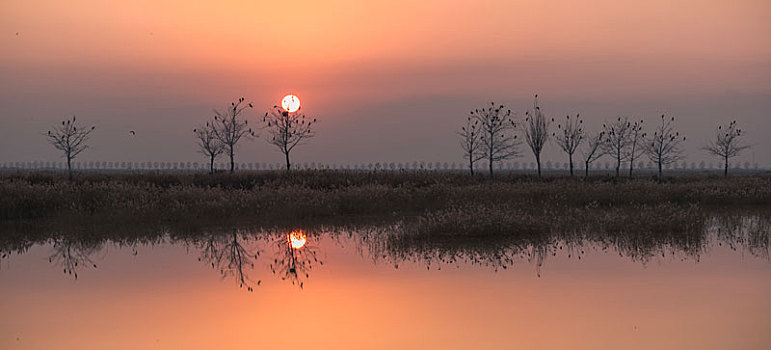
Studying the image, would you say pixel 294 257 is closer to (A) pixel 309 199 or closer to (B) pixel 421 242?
(B) pixel 421 242

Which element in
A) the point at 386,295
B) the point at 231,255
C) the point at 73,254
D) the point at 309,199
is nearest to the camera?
the point at 386,295

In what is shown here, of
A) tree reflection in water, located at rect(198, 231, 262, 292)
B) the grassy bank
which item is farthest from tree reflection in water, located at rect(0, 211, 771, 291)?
the grassy bank

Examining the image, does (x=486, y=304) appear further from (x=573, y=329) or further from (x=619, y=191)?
(x=619, y=191)

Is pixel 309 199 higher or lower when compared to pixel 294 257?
higher

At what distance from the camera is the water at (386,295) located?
32.8 ft

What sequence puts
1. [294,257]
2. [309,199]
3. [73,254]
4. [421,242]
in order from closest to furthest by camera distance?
[294,257]
[73,254]
[421,242]
[309,199]

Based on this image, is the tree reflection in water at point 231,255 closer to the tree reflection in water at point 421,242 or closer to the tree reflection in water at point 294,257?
the tree reflection in water at point 421,242

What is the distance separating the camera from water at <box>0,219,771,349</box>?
9992 millimetres

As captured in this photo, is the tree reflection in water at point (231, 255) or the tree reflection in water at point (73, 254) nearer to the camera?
the tree reflection in water at point (231, 255)

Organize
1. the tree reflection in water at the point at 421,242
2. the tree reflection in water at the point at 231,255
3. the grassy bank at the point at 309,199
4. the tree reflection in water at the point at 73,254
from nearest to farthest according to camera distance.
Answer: the tree reflection in water at the point at 231,255
the tree reflection in water at the point at 73,254
the tree reflection in water at the point at 421,242
the grassy bank at the point at 309,199

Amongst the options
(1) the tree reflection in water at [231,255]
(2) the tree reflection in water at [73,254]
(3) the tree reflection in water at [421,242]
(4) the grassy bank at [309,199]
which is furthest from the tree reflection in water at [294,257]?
(2) the tree reflection in water at [73,254]

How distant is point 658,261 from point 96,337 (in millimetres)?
11871

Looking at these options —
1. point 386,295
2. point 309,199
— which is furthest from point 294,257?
point 309,199

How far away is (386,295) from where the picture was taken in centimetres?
1311
